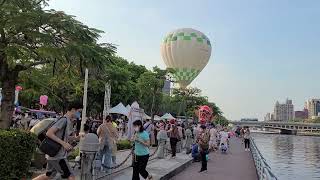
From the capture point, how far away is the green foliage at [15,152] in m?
10.1

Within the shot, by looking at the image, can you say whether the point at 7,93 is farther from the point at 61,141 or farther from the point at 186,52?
the point at 186,52

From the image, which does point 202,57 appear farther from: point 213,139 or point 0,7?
point 0,7

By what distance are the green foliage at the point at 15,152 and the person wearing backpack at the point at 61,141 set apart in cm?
196

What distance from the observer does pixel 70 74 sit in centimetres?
1595

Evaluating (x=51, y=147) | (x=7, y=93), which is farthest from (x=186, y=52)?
(x=51, y=147)

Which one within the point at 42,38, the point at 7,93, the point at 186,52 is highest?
the point at 186,52

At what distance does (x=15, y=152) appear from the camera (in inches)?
410

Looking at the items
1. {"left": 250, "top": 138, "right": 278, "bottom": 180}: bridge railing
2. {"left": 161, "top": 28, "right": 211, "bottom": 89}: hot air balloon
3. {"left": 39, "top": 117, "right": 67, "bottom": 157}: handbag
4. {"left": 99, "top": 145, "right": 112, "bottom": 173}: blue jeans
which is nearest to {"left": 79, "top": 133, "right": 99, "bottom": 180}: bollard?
{"left": 39, "top": 117, "right": 67, "bottom": 157}: handbag

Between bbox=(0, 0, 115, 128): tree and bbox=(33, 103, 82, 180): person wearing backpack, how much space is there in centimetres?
459

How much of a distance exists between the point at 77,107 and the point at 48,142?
78cm

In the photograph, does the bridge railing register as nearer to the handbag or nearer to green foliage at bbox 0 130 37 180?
the handbag

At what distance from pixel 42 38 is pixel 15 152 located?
3494 millimetres

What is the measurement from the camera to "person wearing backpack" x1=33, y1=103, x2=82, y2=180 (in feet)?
26.9

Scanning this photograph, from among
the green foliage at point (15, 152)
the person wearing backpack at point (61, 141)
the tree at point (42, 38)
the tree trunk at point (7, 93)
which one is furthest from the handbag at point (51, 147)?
the tree trunk at point (7, 93)
